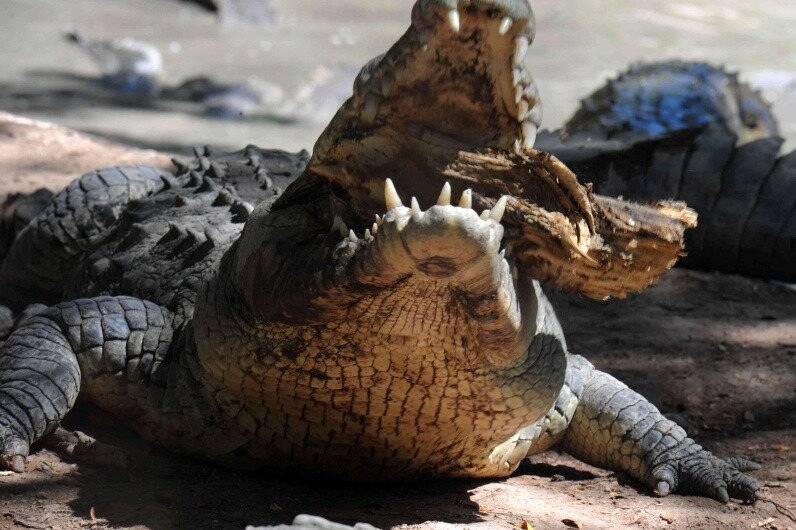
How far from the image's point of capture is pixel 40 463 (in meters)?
3.01

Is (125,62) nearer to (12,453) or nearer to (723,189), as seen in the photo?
(723,189)

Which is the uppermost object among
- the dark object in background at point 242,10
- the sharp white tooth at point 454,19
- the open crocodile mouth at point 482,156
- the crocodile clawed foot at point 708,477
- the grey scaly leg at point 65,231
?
the dark object in background at point 242,10

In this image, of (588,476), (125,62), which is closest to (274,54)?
(125,62)

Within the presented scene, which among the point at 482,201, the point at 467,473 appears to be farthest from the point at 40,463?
the point at 482,201

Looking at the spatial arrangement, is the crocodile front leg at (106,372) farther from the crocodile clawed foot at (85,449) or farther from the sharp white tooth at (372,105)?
the sharp white tooth at (372,105)

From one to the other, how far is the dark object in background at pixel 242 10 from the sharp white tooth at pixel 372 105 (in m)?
11.1

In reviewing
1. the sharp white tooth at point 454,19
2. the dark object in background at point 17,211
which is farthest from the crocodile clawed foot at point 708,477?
the dark object in background at point 17,211

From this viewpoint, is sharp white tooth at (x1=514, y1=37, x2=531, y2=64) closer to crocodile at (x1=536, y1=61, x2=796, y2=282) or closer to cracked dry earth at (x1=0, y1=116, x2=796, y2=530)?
cracked dry earth at (x1=0, y1=116, x2=796, y2=530)

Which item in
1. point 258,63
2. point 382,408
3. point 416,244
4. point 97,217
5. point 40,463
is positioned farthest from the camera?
point 258,63

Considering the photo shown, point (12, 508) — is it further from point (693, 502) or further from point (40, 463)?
point (693, 502)

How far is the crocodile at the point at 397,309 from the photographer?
7.09ft

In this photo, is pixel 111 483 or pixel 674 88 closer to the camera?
pixel 111 483

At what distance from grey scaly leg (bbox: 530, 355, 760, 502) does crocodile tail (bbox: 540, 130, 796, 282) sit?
206 cm

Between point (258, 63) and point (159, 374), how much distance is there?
8269 mm
